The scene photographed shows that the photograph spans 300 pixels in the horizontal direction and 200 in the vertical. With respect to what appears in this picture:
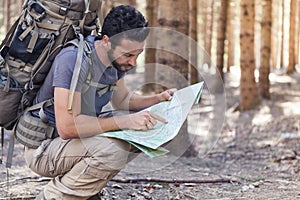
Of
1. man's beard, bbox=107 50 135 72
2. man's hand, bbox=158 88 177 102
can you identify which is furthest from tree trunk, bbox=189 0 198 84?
man's beard, bbox=107 50 135 72

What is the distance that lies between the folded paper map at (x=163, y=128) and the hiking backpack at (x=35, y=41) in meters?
0.60

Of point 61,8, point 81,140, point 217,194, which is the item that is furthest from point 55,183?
point 217,194

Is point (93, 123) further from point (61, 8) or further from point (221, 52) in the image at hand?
point (221, 52)

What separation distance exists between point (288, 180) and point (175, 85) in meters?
1.76

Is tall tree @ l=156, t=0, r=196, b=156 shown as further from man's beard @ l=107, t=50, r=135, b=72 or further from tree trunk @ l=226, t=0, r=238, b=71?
tree trunk @ l=226, t=0, r=238, b=71

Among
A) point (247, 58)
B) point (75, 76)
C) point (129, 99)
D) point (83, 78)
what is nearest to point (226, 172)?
point (129, 99)

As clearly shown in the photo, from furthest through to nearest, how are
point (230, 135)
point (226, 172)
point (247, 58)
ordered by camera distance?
1. point (247, 58)
2. point (230, 135)
3. point (226, 172)

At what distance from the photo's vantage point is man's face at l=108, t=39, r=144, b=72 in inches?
128

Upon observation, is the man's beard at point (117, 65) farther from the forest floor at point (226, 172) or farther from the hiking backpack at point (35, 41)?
the forest floor at point (226, 172)

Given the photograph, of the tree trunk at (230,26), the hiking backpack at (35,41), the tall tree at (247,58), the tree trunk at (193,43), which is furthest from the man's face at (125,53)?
the tree trunk at (230,26)

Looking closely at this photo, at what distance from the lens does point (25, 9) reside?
11.0 ft

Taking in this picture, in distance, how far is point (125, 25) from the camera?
→ 3219 mm

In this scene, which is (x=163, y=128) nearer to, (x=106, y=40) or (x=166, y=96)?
(x=166, y=96)

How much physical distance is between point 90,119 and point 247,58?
875 centimetres
